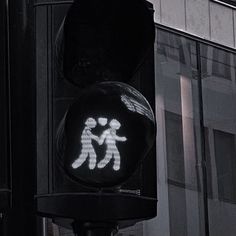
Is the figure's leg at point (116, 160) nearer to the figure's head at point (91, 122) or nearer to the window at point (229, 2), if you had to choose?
the figure's head at point (91, 122)

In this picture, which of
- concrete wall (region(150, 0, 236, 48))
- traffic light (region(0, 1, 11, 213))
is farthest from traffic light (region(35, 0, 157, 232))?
concrete wall (region(150, 0, 236, 48))

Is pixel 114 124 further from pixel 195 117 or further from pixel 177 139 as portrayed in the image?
pixel 195 117

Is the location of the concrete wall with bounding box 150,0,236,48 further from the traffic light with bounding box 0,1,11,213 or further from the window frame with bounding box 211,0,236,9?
the traffic light with bounding box 0,1,11,213

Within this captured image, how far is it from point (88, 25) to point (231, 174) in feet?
26.7

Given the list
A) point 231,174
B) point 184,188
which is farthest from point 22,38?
point 231,174

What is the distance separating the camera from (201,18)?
35.1 feet

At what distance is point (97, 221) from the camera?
8.30ft

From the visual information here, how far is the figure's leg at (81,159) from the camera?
2566 mm

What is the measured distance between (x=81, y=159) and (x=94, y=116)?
14 cm

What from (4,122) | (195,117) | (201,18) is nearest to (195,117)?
(195,117)

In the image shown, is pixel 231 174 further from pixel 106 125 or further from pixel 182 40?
pixel 106 125

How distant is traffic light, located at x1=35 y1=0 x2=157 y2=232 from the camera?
2.56 meters

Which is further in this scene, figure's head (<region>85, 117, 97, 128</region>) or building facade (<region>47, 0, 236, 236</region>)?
building facade (<region>47, 0, 236, 236</region>)

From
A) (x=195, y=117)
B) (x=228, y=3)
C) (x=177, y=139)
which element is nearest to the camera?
(x=177, y=139)
